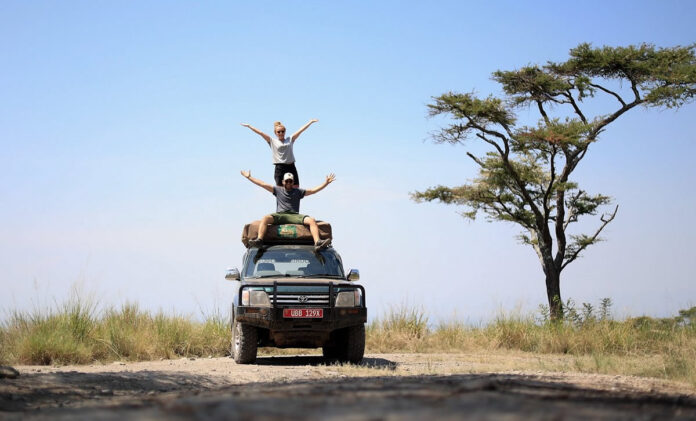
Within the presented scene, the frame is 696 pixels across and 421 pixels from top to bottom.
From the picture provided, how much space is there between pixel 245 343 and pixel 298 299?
3.56 ft

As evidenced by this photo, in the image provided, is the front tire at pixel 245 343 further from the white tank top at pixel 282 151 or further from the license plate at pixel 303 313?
the white tank top at pixel 282 151

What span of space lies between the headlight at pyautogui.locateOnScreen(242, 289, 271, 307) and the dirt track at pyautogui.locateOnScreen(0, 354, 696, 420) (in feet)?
4.60

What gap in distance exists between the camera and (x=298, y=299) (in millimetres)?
11828

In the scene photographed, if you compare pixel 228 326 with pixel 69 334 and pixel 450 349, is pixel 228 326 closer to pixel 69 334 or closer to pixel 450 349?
pixel 69 334

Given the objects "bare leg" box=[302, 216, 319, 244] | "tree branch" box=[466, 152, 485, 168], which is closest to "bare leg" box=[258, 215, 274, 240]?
"bare leg" box=[302, 216, 319, 244]

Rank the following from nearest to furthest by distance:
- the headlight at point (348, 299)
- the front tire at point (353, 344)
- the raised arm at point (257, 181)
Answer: the headlight at point (348, 299) < the front tire at point (353, 344) < the raised arm at point (257, 181)

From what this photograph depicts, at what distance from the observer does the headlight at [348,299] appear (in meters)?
11.9

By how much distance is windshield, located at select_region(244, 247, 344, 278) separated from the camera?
12500 millimetres

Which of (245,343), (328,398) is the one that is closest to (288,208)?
(245,343)

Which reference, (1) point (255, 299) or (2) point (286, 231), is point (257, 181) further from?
(1) point (255, 299)

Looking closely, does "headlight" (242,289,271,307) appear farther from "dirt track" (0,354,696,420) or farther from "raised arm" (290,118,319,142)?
"raised arm" (290,118,319,142)

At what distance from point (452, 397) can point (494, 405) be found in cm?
54

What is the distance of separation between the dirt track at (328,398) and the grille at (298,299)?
142 cm

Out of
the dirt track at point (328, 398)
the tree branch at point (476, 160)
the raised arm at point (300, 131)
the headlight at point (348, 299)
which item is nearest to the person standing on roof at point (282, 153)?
the raised arm at point (300, 131)
